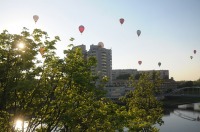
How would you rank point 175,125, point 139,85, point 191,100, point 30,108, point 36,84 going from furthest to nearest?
point 191,100, point 175,125, point 139,85, point 30,108, point 36,84

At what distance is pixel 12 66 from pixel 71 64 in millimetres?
3520

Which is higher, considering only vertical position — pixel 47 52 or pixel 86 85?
pixel 47 52

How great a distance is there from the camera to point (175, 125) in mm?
87750

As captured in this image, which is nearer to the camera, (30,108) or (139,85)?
(30,108)

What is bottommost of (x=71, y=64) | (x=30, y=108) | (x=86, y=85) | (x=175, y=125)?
(x=175, y=125)

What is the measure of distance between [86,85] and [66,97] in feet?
4.80

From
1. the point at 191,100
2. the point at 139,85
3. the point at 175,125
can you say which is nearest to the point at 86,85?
the point at 139,85

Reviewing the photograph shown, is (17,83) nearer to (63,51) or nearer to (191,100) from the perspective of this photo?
(63,51)

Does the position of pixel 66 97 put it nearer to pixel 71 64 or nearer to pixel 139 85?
pixel 71 64

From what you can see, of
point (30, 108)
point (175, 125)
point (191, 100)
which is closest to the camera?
point (30, 108)

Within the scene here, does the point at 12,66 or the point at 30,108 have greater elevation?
the point at 12,66

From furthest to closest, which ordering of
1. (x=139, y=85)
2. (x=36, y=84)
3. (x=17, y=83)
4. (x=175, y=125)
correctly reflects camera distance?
(x=175, y=125)
(x=139, y=85)
(x=36, y=84)
(x=17, y=83)

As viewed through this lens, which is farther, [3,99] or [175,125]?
[175,125]

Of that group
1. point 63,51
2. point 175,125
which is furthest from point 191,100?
point 63,51
